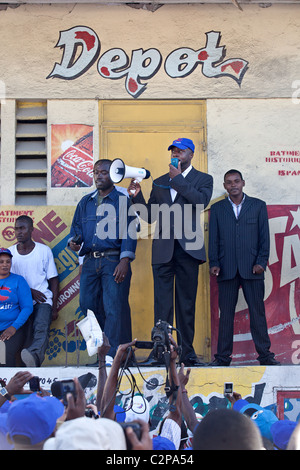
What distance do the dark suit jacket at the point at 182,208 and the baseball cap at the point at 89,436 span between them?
459 centimetres

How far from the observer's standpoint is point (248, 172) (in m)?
8.61

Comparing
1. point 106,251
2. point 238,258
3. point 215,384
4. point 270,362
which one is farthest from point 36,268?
point 270,362

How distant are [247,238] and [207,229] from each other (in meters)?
1.03

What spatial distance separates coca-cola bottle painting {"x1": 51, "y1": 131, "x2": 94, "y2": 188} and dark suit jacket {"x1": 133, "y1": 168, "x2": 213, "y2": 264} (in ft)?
3.89

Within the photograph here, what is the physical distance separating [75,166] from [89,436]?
20.3ft

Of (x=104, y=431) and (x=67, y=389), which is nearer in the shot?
(x=104, y=431)

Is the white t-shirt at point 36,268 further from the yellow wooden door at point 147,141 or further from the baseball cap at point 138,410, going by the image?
the baseball cap at point 138,410

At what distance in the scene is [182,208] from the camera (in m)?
7.49

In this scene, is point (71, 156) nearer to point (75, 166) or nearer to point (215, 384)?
point (75, 166)

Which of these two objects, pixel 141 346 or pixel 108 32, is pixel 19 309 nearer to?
pixel 141 346

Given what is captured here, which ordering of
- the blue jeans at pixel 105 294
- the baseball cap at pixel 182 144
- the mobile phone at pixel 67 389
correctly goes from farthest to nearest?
the baseball cap at pixel 182 144 < the blue jeans at pixel 105 294 < the mobile phone at pixel 67 389

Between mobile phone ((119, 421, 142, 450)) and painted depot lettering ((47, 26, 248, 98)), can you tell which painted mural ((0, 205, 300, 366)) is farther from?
mobile phone ((119, 421, 142, 450))

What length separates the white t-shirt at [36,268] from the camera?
7.80 metres

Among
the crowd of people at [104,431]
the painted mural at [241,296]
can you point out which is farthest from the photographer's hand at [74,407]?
the painted mural at [241,296]
